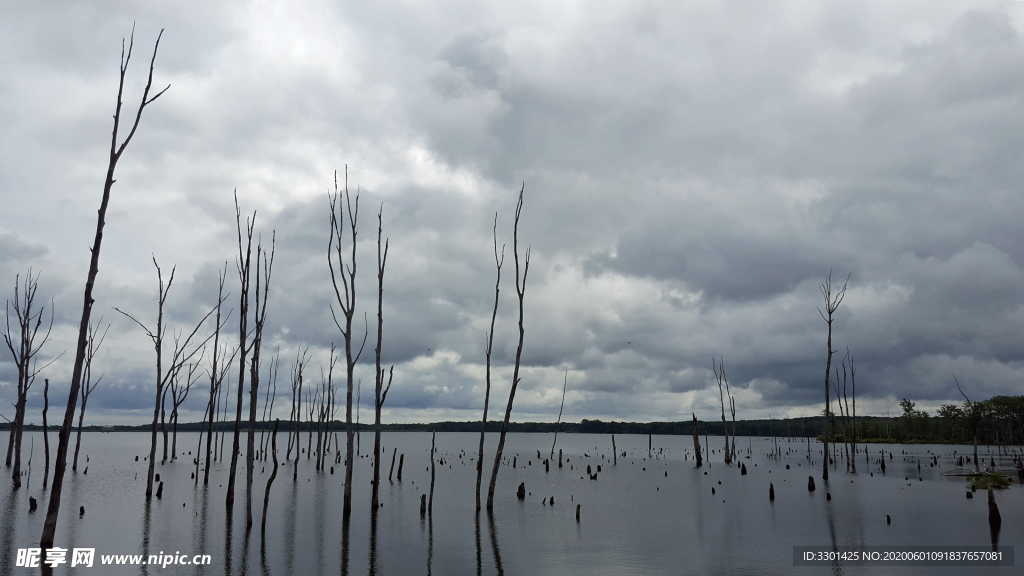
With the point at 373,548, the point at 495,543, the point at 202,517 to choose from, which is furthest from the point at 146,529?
the point at 495,543

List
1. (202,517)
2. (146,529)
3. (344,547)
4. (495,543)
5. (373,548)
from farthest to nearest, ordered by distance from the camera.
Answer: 1. (202,517)
2. (146,529)
3. (495,543)
4. (344,547)
5. (373,548)

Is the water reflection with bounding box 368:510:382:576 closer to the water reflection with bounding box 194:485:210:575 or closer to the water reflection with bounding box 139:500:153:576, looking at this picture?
the water reflection with bounding box 194:485:210:575

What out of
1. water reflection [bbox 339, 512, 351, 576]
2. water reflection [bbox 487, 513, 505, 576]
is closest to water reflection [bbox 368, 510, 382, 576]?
water reflection [bbox 339, 512, 351, 576]

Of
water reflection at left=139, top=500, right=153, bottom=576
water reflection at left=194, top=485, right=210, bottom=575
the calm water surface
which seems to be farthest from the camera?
water reflection at left=194, top=485, right=210, bottom=575

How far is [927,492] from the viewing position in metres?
43.9

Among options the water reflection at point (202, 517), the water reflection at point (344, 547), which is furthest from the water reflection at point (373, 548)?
the water reflection at point (202, 517)

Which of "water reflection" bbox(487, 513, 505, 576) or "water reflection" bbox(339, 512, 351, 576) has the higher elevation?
"water reflection" bbox(339, 512, 351, 576)

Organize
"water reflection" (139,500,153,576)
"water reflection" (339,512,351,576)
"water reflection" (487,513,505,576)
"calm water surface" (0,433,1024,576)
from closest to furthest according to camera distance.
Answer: "water reflection" (139,500,153,576) < "water reflection" (339,512,351,576) < "water reflection" (487,513,505,576) < "calm water surface" (0,433,1024,576)

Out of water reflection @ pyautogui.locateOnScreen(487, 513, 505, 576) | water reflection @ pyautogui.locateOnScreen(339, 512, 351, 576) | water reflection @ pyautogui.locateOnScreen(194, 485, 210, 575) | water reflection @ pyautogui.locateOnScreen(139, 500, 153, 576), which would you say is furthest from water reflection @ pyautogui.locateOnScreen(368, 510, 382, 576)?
water reflection @ pyautogui.locateOnScreen(139, 500, 153, 576)

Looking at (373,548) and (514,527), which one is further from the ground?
(373,548)

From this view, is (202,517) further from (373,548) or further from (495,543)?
(495,543)

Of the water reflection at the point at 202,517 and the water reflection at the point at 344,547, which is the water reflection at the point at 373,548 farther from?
the water reflection at the point at 202,517

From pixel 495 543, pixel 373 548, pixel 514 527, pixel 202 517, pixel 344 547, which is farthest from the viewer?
pixel 514 527

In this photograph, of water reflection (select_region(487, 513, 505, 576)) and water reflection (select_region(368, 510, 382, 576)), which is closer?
water reflection (select_region(368, 510, 382, 576))
